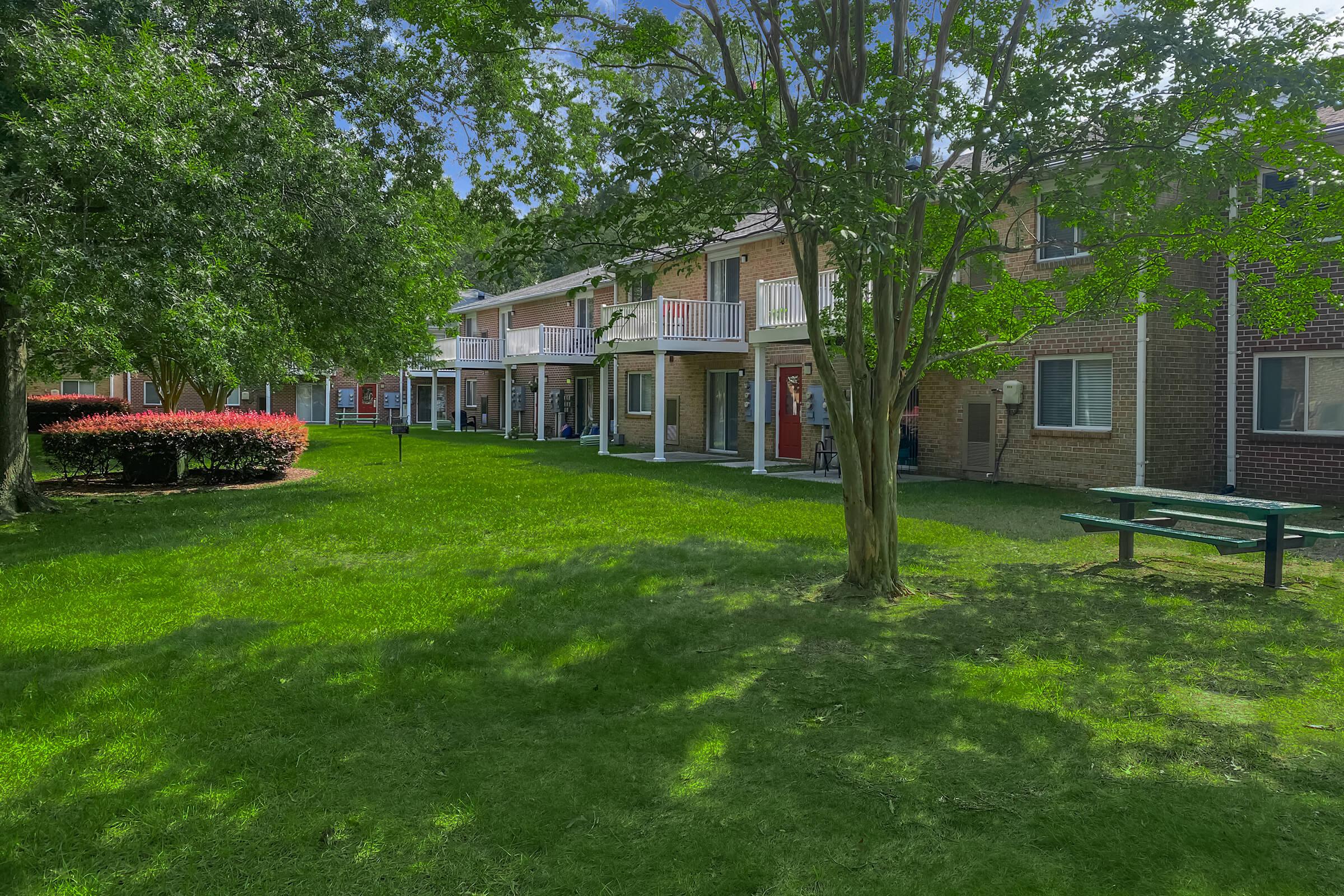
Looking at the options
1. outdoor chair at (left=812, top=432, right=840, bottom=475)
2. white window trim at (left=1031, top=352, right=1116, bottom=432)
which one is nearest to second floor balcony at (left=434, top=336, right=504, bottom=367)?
outdoor chair at (left=812, top=432, right=840, bottom=475)

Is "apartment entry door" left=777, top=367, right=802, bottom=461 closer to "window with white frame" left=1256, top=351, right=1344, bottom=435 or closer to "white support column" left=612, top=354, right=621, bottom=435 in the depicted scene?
"white support column" left=612, top=354, right=621, bottom=435

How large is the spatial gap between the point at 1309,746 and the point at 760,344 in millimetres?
14493

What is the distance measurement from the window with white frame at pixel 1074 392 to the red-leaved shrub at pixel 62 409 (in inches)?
1043

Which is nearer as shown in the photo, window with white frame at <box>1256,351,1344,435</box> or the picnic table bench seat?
the picnic table bench seat

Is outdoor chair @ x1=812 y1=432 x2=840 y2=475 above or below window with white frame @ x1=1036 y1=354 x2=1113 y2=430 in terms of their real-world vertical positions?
below

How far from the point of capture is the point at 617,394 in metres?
27.5

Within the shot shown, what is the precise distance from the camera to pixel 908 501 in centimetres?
1317

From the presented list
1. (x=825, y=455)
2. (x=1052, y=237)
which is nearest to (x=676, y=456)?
(x=825, y=455)

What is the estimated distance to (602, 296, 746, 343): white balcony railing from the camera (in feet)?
66.4

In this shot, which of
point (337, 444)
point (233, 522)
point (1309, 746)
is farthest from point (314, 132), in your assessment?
point (337, 444)

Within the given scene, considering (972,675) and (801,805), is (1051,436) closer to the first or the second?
(972,675)

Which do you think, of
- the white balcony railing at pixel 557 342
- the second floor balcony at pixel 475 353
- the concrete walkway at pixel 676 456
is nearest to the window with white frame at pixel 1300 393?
the concrete walkway at pixel 676 456

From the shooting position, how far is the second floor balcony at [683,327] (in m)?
20.0

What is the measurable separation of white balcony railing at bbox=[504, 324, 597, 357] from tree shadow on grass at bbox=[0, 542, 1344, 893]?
20.8 m
